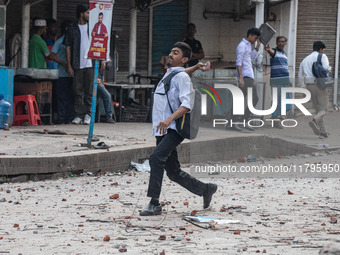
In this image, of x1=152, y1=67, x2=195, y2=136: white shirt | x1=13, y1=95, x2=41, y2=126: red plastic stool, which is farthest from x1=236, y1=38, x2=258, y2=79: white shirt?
x1=152, y1=67, x2=195, y2=136: white shirt

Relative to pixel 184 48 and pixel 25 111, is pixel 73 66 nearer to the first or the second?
pixel 25 111

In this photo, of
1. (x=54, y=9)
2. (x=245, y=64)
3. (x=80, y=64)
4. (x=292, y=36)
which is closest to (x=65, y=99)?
(x=80, y=64)

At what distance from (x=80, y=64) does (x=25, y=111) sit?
1328 mm

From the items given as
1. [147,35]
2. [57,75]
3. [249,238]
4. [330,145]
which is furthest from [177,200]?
[147,35]

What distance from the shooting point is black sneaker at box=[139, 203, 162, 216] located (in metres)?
7.24

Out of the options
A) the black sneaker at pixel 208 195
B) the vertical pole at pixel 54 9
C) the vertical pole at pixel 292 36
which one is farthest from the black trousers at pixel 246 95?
the black sneaker at pixel 208 195

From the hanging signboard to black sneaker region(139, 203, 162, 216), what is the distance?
3.70m

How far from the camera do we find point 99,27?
10438mm

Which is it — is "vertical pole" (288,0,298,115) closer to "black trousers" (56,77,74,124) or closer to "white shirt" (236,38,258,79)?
"white shirt" (236,38,258,79)

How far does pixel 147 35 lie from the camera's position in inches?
741

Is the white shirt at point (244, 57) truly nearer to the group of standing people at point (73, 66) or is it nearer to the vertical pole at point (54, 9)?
the group of standing people at point (73, 66)

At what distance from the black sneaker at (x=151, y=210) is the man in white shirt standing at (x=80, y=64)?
6.72 metres

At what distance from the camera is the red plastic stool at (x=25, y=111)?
44.1 feet

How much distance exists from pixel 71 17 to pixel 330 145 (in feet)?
21.6
